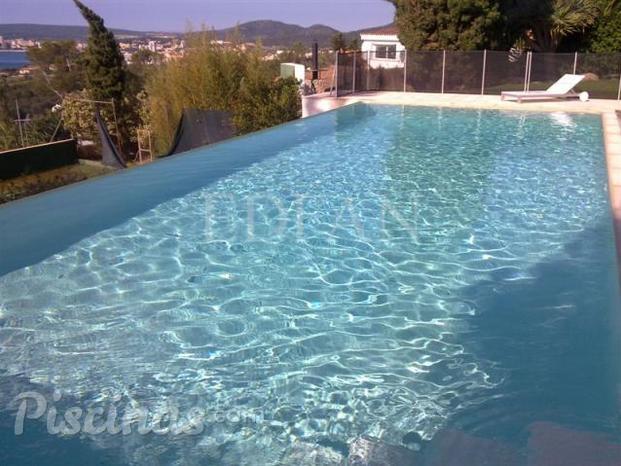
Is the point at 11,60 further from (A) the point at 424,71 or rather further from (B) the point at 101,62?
(A) the point at 424,71

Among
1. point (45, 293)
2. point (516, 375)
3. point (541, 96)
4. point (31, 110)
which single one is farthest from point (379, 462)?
point (31, 110)

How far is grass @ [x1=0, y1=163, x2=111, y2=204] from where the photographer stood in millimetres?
12844

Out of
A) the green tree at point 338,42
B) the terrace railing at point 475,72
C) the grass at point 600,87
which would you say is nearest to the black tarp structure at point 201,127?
the terrace railing at point 475,72

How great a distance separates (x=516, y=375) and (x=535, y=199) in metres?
3.90

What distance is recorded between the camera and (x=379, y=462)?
266 cm

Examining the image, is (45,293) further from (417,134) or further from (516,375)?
(417,134)

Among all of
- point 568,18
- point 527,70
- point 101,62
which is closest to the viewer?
point 527,70

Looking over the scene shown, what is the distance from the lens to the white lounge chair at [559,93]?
15.7 meters

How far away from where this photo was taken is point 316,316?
411 cm

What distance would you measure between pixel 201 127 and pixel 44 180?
165 inches

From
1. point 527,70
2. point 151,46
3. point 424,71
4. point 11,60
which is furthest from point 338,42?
point 527,70

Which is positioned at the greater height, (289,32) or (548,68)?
(289,32)

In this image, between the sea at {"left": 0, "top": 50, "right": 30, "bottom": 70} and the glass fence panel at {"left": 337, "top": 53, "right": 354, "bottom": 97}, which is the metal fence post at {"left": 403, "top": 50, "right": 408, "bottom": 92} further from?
the sea at {"left": 0, "top": 50, "right": 30, "bottom": 70}

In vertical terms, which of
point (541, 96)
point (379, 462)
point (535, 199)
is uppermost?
point (541, 96)
